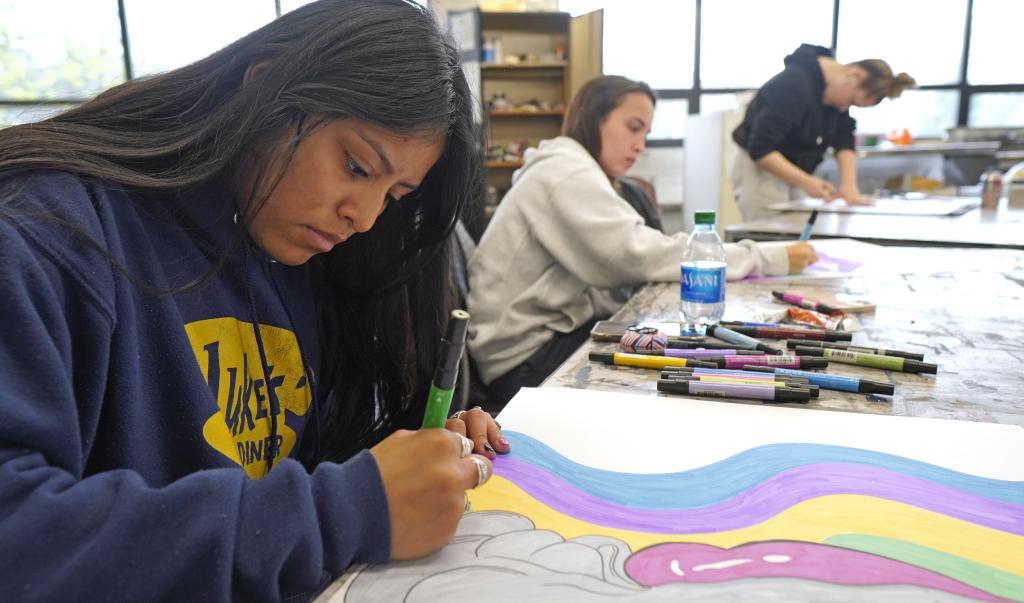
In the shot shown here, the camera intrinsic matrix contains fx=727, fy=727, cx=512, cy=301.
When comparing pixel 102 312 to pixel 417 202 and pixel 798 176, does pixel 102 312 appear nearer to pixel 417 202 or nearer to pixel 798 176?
pixel 417 202

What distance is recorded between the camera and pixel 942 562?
499 mm

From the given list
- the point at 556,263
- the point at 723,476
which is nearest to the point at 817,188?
the point at 556,263

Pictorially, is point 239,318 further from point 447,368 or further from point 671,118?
point 671,118

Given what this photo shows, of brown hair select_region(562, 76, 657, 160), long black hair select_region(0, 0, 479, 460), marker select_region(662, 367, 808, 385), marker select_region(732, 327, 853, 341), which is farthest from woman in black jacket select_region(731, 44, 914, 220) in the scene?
long black hair select_region(0, 0, 479, 460)

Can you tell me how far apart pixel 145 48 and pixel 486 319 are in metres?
4.50

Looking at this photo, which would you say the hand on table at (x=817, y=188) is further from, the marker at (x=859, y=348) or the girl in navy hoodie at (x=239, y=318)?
the girl in navy hoodie at (x=239, y=318)

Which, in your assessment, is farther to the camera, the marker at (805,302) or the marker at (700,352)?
the marker at (805,302)

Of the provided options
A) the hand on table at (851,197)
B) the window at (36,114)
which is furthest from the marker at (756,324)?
the hand on table at (851,197)

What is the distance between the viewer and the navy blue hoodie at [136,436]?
1.35ft

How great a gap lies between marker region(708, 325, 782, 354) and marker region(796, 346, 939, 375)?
0.05m

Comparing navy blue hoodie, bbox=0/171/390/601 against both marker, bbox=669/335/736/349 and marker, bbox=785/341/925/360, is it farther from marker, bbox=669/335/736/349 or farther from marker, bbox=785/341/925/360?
marker, bbox=785/341/925/360

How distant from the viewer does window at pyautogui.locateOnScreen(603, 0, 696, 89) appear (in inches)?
228

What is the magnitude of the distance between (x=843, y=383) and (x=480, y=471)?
0.47 metres

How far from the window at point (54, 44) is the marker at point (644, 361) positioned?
4634 millimetres
